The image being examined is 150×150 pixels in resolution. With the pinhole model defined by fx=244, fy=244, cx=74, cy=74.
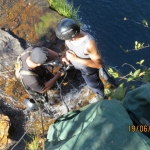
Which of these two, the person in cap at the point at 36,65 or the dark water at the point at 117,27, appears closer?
the person in cap at the point at 36,65

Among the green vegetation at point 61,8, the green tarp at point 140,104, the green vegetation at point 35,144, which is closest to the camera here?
the green tarp at point 140,104

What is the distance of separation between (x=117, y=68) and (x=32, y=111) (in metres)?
4.10

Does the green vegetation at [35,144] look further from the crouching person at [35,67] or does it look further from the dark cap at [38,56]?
the dark cap at [38,56]

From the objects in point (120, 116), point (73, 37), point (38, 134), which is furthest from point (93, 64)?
point (120, 116)

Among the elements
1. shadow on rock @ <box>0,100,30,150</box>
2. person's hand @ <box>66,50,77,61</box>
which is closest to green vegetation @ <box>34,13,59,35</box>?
shadow on rock @ <box>0,100,30,150</box>

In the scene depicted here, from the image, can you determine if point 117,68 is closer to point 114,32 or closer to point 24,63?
point 114,32

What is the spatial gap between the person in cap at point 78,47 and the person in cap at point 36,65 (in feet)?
1.03

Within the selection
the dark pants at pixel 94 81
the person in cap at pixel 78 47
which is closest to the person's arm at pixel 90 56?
the person in cap at pixel 78 47

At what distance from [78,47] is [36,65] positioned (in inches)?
29.5

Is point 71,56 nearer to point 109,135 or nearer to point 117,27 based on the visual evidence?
point 109,135

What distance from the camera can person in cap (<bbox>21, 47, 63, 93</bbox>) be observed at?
3.73 metres

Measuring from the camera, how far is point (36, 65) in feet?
12.7

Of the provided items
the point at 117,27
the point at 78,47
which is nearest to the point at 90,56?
the point at 78,47

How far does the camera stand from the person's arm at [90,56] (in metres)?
3.91
